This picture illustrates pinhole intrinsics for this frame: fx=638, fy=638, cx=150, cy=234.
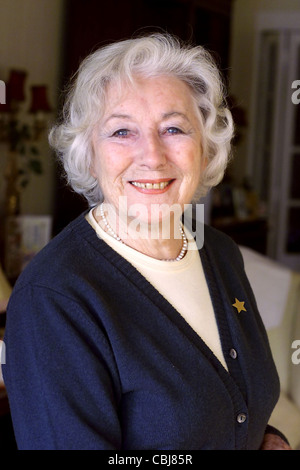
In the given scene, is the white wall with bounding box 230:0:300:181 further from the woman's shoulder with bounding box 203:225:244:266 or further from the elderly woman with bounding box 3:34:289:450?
the elderly woman with bounding box 3:34:289:450

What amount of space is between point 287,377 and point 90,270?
4.54 ft

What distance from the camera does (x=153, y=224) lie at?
1.33m

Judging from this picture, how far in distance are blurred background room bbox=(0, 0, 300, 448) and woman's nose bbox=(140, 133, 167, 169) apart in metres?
0.48

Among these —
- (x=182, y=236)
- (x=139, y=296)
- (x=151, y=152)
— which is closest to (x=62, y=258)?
(x=139, y=296)

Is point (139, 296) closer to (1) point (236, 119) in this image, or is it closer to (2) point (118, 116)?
(2) point (118, 116)

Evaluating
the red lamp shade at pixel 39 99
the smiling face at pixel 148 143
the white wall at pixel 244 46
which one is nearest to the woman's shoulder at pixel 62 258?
the smiling face at pixel 148 143

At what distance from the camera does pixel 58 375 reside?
1.03 metres

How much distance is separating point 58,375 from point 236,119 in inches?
162

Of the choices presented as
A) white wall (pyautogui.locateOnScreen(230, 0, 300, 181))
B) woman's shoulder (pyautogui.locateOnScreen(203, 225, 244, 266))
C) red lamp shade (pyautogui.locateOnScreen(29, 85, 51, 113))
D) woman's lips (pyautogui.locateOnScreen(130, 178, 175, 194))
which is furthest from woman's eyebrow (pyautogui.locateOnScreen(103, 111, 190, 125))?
white wall (pyautogui.locateOnScreen(230, 0, 300, 181))

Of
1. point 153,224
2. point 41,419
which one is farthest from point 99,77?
point 41,419

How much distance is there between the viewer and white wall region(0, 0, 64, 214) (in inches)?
138

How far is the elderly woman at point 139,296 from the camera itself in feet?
3.47

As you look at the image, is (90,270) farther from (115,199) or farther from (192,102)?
(192,102)

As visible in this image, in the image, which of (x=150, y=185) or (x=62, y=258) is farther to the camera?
(x=150, y=185)
